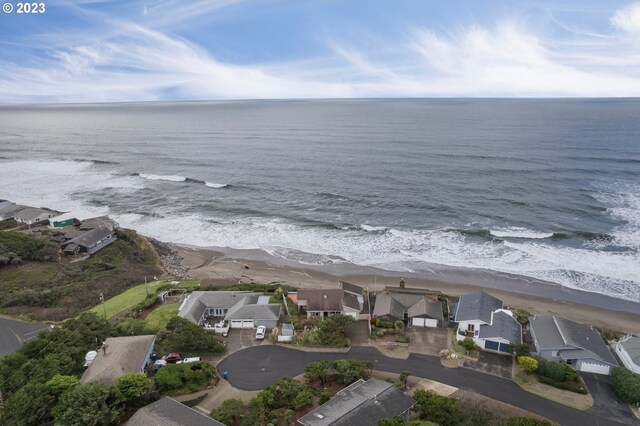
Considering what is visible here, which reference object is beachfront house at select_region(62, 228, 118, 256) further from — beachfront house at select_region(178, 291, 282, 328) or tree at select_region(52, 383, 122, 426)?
tree at select_region(52, 383, 122, 426)

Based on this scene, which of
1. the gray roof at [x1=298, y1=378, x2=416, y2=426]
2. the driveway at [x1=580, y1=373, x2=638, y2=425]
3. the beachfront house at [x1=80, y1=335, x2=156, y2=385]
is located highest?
the beachfront house at [x1=80, y1=335, x2=156, y2=385]

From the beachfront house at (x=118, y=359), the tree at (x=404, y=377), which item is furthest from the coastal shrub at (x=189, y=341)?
the tree at (x=404, y=377)

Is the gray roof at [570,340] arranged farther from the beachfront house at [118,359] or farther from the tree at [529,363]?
the beachfront house at [118,359]

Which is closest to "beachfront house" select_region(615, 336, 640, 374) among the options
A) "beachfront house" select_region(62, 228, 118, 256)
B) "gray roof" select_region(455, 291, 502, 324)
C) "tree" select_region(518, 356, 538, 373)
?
"tree" select_region(518, 356, 538, 373)

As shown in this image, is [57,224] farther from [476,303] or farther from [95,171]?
[476,303]

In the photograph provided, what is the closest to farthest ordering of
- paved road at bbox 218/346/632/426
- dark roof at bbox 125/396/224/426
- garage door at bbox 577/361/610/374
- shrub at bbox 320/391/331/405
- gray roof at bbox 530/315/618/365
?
dark roof at bbox 125/396/224/426
shrub at bbox 320/391/331/405
paved road at bbox 218/346/632/426
garage door at bbox 577/361/610/374
gray roof at bbox 530/315/618/365

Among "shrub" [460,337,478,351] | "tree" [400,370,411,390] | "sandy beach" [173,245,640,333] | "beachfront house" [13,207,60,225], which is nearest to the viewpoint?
"tree" [400,370,411,390]

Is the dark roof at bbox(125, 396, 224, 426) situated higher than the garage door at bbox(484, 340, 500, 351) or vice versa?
the dark roof at bbox(125, 396, 224, 426)
